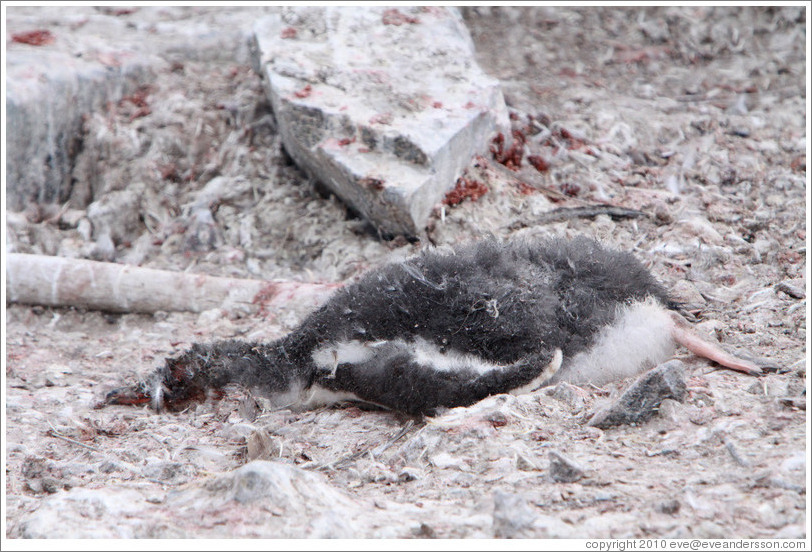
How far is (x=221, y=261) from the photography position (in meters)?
5.39

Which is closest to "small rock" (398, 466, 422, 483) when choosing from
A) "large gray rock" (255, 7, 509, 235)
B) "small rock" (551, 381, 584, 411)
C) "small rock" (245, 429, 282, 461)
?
"small rock" (245, 429, 282, 461)

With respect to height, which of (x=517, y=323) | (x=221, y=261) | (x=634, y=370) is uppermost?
(x=517, y=323)

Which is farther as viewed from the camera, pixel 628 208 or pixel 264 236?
pixel 264 236

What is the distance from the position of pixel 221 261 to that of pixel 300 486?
3250mm

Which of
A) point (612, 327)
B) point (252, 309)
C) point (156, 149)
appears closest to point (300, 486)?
point (612, 327)

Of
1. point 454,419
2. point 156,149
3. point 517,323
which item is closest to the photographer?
point 454,419

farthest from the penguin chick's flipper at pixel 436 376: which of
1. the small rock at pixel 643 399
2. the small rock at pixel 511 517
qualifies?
the small rock at pixel 511 517

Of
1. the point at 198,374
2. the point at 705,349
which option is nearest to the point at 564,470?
the point at 705,349

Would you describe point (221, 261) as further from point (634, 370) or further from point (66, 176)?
point (634, 370)

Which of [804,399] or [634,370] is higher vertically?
[804,399]

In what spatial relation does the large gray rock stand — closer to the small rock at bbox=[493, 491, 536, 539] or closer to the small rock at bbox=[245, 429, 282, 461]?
the small rock at bbox=[245, 429, 282, 461]

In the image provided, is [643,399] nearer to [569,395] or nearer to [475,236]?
[569,395]

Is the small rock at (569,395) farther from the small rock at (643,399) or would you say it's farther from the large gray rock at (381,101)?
the large gray rock at (381,101)

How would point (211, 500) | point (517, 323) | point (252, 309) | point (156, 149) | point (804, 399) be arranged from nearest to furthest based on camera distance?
point (211, 500), point (804, 399), point (517, 323), point (252, 309), point (156, 149)
